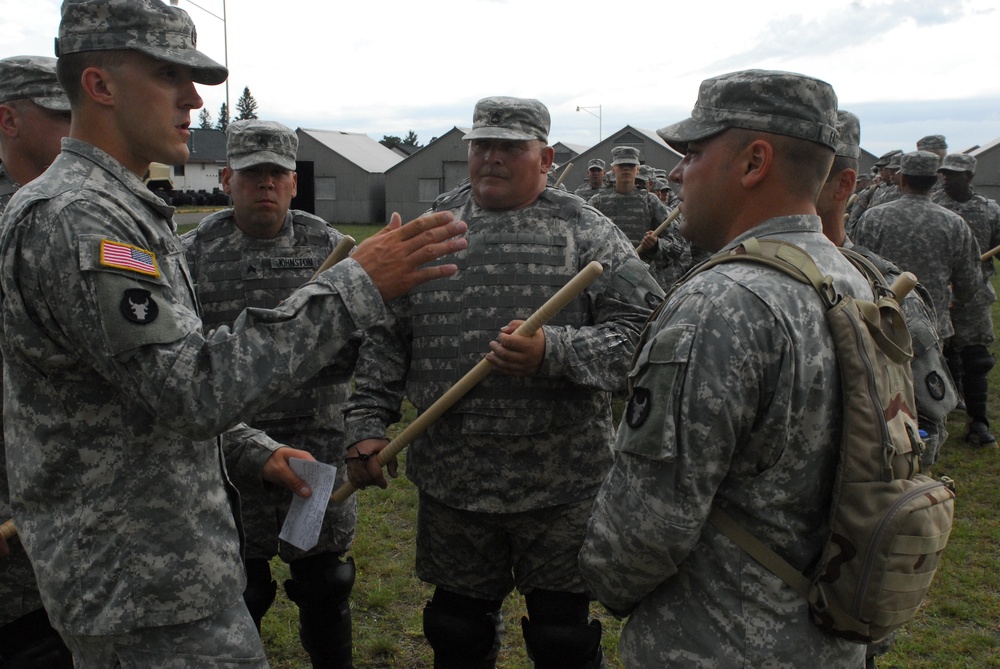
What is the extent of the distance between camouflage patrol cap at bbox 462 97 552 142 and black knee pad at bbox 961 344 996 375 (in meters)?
5.87

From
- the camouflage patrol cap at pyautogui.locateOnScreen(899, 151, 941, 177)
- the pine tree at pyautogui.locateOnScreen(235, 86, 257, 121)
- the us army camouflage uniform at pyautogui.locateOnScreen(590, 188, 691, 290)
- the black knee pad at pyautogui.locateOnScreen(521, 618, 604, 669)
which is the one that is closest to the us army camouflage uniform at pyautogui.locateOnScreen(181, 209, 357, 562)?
the black knee pad at pyautogui.locateOnScreen(521, 618, 604, 669)

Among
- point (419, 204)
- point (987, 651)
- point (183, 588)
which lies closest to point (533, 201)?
point (183, 588)

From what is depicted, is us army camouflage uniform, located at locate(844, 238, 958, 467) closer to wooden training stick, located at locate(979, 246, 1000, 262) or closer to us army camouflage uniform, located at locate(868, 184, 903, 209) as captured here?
wooden training stick, located at locate(979, 246, 1000, 262)

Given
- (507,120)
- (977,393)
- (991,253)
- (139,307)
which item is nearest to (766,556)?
(139,307)

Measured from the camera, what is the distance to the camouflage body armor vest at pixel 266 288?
12.3ft

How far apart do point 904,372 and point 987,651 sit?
3.23 meters

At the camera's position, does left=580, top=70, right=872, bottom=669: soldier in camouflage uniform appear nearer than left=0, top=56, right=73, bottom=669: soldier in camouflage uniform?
Yes

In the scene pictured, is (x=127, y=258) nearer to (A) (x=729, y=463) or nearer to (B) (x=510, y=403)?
(A) (x=729, y=463)

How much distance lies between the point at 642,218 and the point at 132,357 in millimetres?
8774

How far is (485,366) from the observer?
2.95 meters

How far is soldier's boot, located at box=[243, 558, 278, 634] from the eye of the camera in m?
3.67

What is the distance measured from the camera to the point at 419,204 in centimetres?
3728

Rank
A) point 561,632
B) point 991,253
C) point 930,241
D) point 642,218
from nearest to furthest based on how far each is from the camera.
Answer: point 561,632, point 930,241, point 991,253, point 642,218

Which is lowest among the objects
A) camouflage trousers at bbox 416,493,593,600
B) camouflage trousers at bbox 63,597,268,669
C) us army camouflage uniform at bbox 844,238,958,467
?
camouflage trousers at bbox 416,493,593,600
